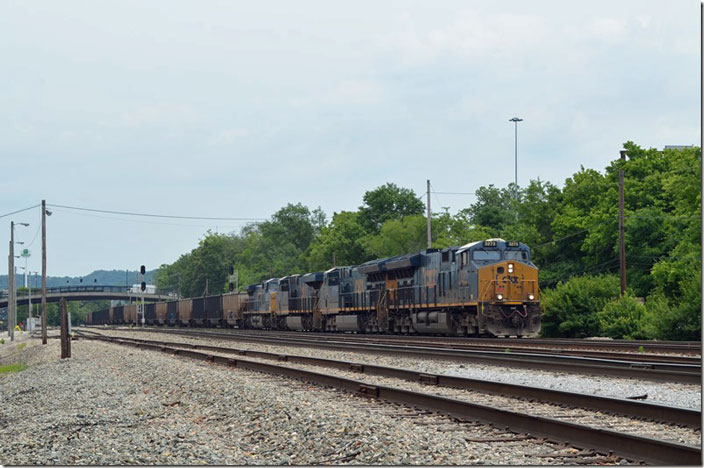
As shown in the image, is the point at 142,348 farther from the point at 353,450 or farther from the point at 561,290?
the point at 353,450

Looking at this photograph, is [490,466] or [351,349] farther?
[351,349]

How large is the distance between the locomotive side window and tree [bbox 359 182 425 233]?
68.7 metres

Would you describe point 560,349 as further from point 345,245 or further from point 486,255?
point 345,245

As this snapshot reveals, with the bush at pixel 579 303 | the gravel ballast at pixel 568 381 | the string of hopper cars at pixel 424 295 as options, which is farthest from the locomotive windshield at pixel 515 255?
the gravel ballast at pixel 568 381

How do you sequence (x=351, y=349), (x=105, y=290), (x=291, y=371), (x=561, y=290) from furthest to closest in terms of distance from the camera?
(x=105, y=290)
(x=561, y=290)
(x=351, y=349)
(x=291, y=371)

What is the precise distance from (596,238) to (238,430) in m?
50.7

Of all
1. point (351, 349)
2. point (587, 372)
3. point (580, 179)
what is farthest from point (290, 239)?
point (587, 372)

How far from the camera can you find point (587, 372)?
15688 mm

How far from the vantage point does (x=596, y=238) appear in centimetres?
5766

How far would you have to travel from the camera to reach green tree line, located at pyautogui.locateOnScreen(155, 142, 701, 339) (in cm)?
2992

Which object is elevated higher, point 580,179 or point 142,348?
point 580,179

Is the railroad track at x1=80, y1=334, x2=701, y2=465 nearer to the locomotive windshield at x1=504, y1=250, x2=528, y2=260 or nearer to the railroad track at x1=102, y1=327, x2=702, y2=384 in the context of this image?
the railroad track at x1=102, y1=327, x2=702, y2=384

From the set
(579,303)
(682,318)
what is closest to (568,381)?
(682,318)

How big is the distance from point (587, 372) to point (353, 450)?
332 inches
